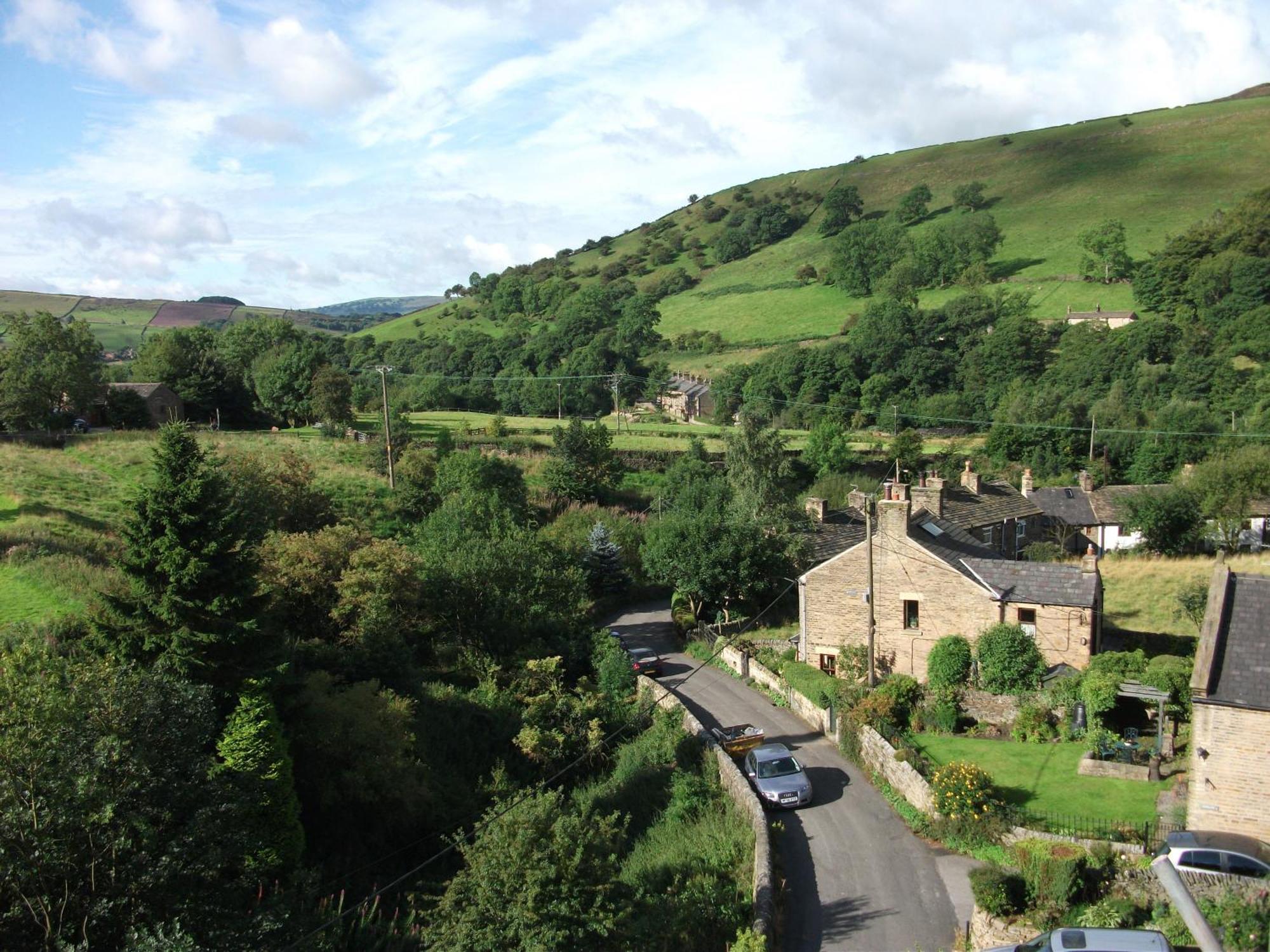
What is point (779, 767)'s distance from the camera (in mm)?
23125

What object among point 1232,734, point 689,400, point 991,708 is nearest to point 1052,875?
point 1232,734

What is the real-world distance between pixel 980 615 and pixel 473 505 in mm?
23719

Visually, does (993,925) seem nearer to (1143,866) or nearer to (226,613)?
(1143,866)

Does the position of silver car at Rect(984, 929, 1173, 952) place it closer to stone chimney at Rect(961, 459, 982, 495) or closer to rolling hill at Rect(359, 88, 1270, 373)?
stone chimney at Rect(961, 459, 982, 495)

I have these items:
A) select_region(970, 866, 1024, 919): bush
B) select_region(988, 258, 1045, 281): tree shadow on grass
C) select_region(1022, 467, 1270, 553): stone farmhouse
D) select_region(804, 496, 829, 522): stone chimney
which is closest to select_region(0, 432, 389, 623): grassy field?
select_region(970, 866, 1024, 919): bush

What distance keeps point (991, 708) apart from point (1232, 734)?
8869 mm

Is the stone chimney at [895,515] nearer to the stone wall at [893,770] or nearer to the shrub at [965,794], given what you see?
the stone wall at [893,770]

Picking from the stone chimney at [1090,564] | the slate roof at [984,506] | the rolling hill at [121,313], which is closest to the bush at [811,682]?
the stone chimney at [1090,564]

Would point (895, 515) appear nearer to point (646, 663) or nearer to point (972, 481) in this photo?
point (646, 663)

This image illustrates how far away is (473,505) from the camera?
42469mm

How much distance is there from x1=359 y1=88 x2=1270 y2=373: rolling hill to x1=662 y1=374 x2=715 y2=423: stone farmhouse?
27.8ft

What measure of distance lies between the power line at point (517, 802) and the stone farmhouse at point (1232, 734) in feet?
42.8

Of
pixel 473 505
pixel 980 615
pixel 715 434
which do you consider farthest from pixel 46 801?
pixel 715 434

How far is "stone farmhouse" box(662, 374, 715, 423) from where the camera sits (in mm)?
92125
